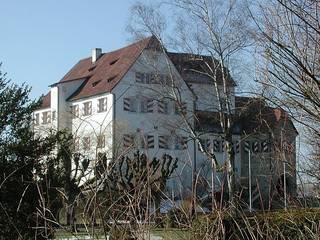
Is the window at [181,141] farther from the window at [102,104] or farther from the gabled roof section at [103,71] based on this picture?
the gabled roof section at [103,71]

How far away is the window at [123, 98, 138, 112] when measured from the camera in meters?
56.6

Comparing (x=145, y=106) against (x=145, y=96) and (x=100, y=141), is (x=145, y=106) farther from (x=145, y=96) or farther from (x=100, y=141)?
(x=100, y=141)

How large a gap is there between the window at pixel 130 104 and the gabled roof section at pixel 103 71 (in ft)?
6.47

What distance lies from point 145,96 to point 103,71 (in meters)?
14.5

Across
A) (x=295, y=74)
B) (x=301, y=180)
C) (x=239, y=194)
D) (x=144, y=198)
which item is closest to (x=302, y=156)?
(x=301, y=180)

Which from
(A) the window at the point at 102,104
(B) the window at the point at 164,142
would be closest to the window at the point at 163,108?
(B) the window at the point at 164,142

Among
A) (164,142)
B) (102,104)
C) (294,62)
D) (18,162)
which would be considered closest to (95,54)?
(102,104)

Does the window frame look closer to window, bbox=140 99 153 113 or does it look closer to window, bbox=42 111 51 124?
window, bbox=140 99 153 113

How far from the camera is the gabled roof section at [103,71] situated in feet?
194

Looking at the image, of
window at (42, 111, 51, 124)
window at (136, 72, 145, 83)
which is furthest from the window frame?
window at (42, 111, 51, 124)

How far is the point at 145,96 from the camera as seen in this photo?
51.0m

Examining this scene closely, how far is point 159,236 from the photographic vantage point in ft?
23.8

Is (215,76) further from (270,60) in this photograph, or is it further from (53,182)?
(270,60)

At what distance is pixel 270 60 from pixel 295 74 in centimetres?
29
